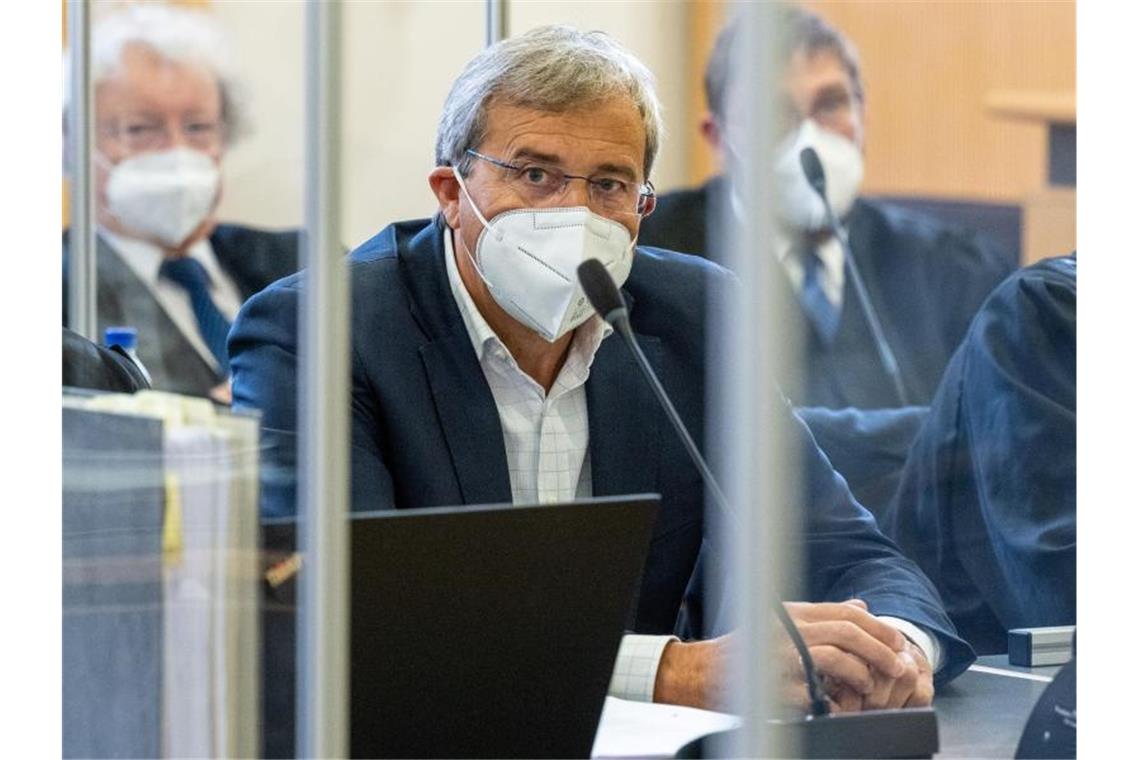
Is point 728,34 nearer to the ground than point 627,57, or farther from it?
nearer to the ground

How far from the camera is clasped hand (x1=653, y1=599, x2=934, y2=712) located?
1155mm

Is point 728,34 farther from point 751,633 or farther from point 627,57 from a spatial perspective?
point 627,57

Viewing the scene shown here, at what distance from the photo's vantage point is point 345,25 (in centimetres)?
128

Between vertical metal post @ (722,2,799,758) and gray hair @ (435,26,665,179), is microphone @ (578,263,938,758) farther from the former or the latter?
gray hair @ (435,26,665,179)

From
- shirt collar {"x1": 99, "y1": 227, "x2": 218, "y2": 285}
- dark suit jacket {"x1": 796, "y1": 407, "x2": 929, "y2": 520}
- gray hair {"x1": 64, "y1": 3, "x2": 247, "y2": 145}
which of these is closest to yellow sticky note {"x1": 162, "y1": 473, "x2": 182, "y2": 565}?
dark suit jacket {"x1": 796, "y1": 407, "x2": 929, "y2": 520}

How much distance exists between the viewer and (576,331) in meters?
1.99

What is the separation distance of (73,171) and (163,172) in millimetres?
1408

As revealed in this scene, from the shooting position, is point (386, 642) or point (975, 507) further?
point (975, 507)

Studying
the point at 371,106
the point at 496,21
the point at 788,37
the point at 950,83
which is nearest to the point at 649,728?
the point at 788,37

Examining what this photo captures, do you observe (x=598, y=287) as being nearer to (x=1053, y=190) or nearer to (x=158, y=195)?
(x=1053, y=190)
